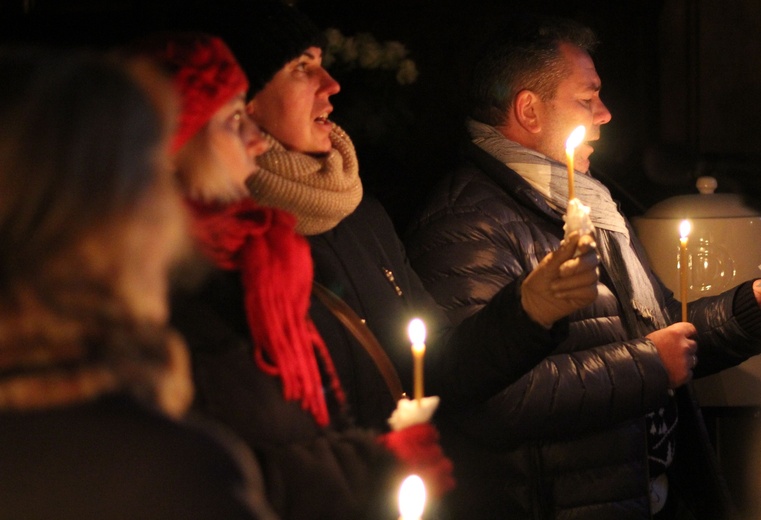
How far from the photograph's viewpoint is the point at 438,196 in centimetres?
325

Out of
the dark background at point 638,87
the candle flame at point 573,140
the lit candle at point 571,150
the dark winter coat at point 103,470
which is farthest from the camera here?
the dark background at point 638,87

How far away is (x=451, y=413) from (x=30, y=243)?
78.7 inches

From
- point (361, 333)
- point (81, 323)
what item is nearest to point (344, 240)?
point (361, 333)

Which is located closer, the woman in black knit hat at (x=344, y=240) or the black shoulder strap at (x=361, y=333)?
the black shoulder strap at (x=361, y=333)

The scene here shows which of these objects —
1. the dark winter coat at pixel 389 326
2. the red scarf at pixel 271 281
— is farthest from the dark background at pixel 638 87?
the red scarf at pixel 271 281

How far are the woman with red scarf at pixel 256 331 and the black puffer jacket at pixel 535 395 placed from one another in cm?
80

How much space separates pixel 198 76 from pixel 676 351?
5.84 ft

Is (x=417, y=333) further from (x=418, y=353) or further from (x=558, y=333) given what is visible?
(x=558, y=333)

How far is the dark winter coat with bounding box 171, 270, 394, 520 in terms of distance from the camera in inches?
76.3

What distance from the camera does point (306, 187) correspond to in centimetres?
248

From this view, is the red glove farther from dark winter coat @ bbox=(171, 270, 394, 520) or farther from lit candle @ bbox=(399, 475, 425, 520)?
lit candle @ bbox=(399, 475, 425, 520)

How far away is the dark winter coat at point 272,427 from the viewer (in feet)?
6.36

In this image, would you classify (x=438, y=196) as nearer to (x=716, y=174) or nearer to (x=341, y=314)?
(x=341, y=314)

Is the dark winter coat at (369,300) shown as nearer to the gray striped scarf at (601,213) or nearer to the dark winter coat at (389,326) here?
the dark winter coat at (389,326)
